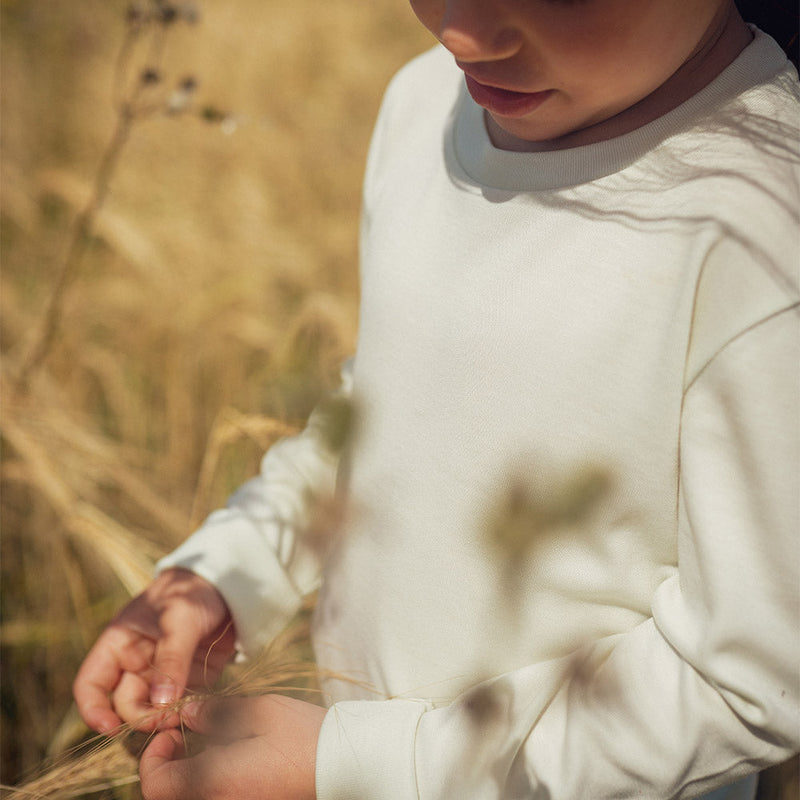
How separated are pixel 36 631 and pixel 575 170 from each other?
1.05 metres

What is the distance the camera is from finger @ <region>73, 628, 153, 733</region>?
663 millimetres

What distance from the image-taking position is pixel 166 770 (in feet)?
1.62

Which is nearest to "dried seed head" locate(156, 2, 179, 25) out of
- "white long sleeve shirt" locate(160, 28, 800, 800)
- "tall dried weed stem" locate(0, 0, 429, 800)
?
"tall dried weed stem" locate(0, 0, 429, 800)

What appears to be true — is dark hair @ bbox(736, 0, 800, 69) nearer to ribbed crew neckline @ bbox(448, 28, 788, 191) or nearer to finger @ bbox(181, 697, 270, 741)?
ribbed crew neckline @ bbox(448, 28, 788, 191)

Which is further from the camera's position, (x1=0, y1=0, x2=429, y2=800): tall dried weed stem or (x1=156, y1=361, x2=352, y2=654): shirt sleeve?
(x1=0, y1=0, x2=429, y2=800): tall dried weed stem

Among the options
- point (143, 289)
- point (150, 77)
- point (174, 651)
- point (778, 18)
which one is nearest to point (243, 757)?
point (174, 651)

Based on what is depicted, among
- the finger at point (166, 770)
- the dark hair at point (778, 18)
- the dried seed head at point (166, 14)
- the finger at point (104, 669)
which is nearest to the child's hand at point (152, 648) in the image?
the finger at point (104, 669)

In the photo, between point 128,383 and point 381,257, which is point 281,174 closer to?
point 128,383

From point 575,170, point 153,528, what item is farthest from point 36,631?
point 575,170

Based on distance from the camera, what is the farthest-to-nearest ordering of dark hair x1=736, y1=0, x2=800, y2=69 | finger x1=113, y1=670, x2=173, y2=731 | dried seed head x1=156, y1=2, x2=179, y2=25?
1. dried seed head x1=156, y1=2, x2=179, y2=25
2. finger x1=113, y1=670, x2=173, y2=731
3. dark hair x1=736, y1=0, x2=800, y2=69

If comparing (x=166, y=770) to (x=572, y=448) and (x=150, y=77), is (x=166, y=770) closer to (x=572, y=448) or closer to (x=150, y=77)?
(x=572, y=448)

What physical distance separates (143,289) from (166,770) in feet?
4.46

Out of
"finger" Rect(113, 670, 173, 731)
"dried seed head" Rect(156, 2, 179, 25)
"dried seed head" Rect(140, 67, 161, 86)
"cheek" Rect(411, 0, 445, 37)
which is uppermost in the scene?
"dried seed head" Rect(156, 2, 179, 25)

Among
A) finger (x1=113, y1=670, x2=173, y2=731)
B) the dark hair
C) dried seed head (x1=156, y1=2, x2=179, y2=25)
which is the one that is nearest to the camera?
the dark hair
